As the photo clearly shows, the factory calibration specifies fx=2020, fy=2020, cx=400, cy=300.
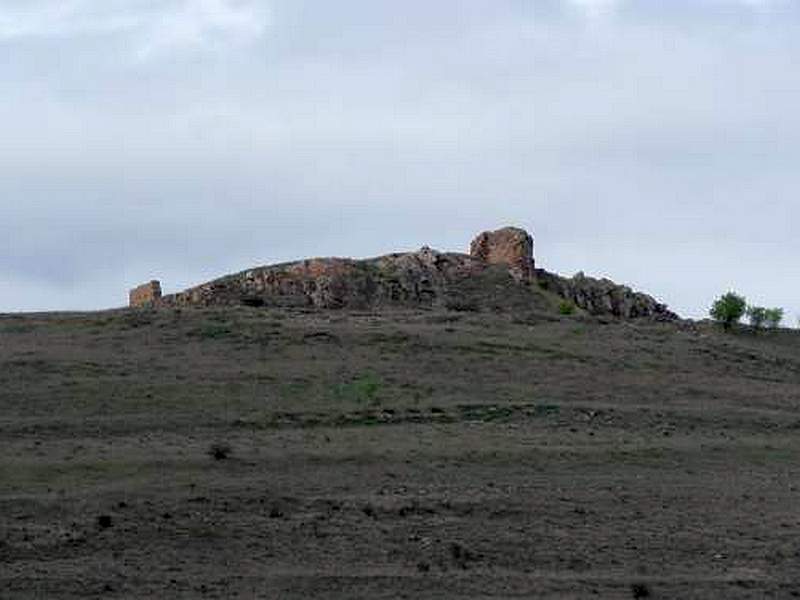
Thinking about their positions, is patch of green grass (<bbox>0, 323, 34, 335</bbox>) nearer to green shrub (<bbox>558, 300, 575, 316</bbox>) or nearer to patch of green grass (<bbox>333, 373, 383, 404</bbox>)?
patch of green grass (<bbox>333, 373, 383, 404</bbox>)

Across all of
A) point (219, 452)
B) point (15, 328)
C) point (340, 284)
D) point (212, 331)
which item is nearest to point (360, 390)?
point (219, 452)

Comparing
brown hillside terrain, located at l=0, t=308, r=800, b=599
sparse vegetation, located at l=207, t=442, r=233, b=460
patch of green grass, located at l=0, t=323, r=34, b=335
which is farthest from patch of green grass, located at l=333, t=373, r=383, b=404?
patch of green grass, located at l=0, t=323, r=34, b=335

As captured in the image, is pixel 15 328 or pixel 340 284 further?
pixel 340 284

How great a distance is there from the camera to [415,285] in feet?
160

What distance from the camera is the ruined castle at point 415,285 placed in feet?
155

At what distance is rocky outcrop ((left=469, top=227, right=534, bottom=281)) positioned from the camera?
49656 mm

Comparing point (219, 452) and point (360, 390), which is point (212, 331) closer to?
point (360, 390)

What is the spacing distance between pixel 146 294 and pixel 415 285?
6.69 m

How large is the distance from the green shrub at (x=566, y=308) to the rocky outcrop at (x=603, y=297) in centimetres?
162

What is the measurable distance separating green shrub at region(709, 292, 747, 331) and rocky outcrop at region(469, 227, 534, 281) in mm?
5009

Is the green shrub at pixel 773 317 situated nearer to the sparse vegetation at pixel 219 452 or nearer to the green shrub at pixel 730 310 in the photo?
the green shrub at pixel 730 310

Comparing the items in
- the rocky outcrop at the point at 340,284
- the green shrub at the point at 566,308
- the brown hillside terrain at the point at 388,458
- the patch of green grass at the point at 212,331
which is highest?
the rocky outcrop at the point at 340,284

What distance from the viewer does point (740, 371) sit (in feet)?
130

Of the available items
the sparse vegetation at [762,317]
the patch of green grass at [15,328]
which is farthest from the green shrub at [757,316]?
the patch of green grass at [15,328]
